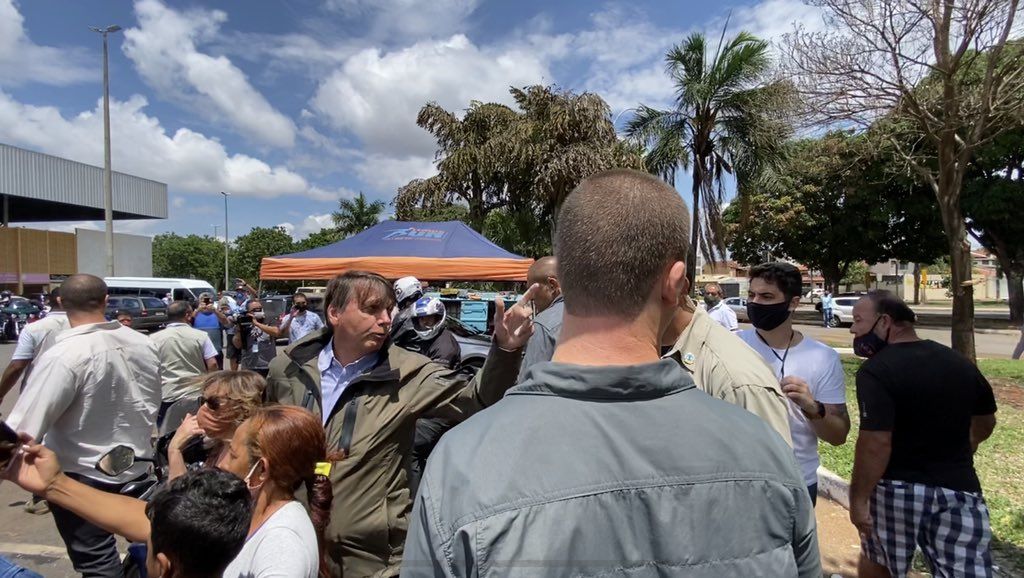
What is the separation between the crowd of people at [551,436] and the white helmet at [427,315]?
6 cm

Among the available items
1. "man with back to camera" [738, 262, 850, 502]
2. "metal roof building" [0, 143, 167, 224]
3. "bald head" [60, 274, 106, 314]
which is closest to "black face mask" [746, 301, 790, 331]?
"man with back to camera" [738, 262, 850, 502]

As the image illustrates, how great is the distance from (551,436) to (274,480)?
4.61 ft

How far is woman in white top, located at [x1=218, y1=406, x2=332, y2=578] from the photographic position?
1787 millimetres

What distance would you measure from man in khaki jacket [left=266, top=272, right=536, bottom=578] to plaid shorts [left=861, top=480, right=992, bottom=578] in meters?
2.03

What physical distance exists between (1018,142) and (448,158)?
2134 centimetres

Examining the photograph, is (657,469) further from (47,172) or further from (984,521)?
(47,172)

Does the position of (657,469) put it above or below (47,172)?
below

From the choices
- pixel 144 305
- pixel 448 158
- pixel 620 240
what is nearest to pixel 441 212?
pixel 448 158

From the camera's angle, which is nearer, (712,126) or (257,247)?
(712,126)

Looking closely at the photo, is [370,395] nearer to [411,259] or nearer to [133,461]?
[133,461]

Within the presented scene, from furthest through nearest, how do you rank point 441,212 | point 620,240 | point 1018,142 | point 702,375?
point 1018,142 → point 441,212 → point 702,375 → point 620,240

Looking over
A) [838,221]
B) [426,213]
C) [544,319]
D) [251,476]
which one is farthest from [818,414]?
[838,221]

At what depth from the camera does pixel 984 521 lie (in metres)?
2.71

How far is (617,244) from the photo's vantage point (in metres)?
1.10
